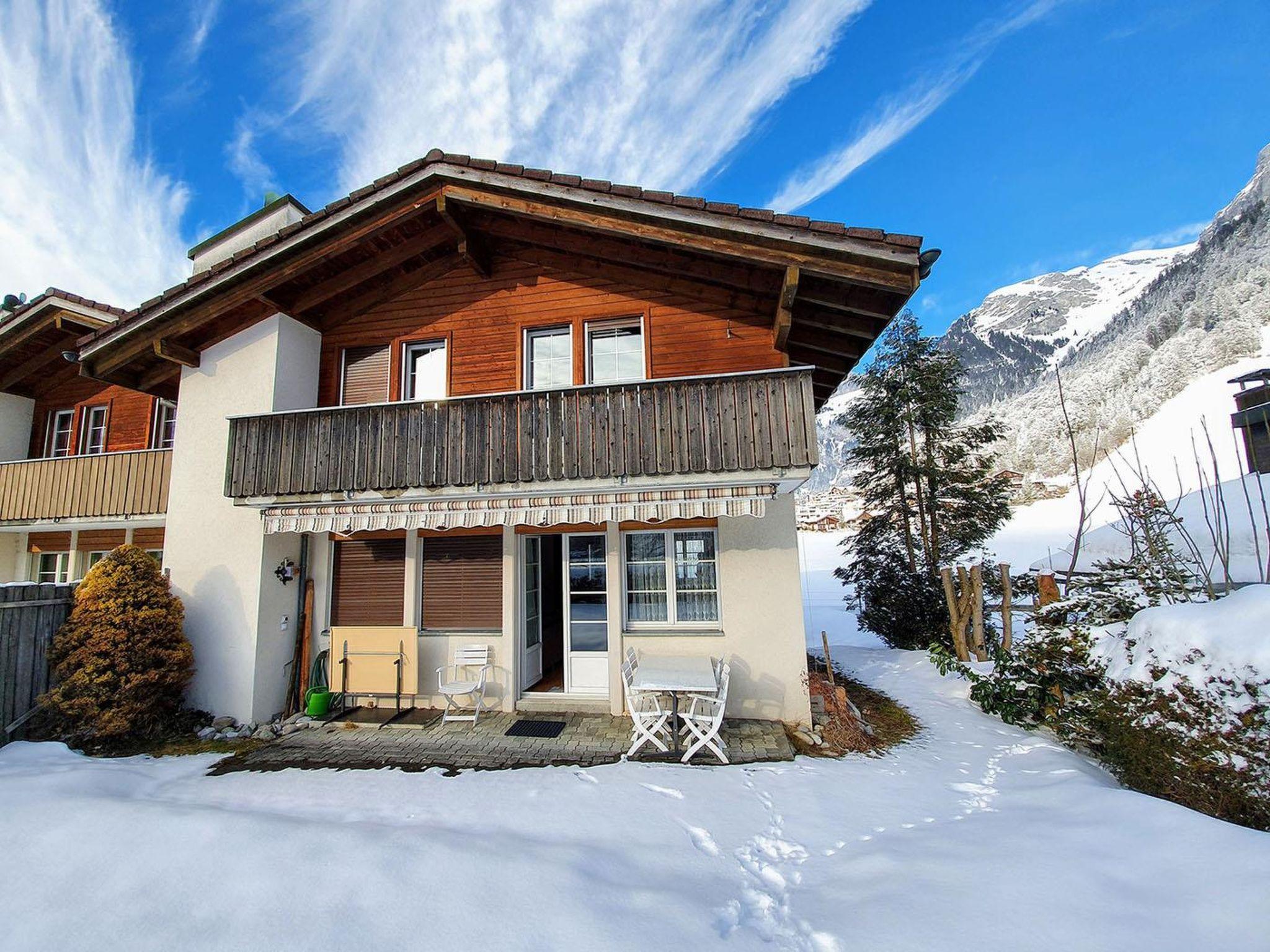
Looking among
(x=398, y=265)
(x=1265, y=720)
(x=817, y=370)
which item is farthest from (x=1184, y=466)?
(x=398, y=265)

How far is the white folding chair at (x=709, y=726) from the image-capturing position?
23.1 feet

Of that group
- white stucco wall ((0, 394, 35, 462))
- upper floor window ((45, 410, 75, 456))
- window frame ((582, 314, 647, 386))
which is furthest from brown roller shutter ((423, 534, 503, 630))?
white stucco wall ((0, 394, 35, 462))

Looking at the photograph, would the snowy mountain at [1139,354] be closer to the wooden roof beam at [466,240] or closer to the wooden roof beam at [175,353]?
the wooden roof beam at [466,240]

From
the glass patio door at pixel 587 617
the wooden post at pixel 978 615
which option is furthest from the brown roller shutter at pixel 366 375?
the wooden post at pixel 978 615

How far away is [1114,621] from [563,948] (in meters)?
8.40

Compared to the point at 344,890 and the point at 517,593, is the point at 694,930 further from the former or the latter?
the point at 517,593

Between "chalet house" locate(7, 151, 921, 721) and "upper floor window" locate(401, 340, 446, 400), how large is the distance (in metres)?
0.05

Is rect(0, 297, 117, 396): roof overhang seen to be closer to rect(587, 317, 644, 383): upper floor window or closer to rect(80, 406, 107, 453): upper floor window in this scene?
rect(80, 406, 107, 453): upper floor window

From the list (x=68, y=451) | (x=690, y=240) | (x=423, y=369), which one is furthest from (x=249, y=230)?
(x=690, y=240)

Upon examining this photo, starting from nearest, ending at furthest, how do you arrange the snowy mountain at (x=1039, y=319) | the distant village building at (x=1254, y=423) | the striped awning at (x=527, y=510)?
the striped awning at (x=527, y=510)
the distant village building at (x=1254, y=423)
the snowy mountain at (x=1039, y=319)

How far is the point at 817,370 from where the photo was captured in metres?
11.4

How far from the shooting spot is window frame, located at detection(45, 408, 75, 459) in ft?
45.5

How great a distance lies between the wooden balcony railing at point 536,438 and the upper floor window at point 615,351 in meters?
1.53

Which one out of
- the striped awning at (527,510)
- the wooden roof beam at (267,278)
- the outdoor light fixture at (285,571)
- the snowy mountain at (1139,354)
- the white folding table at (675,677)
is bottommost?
the white folding table at (675,677)
